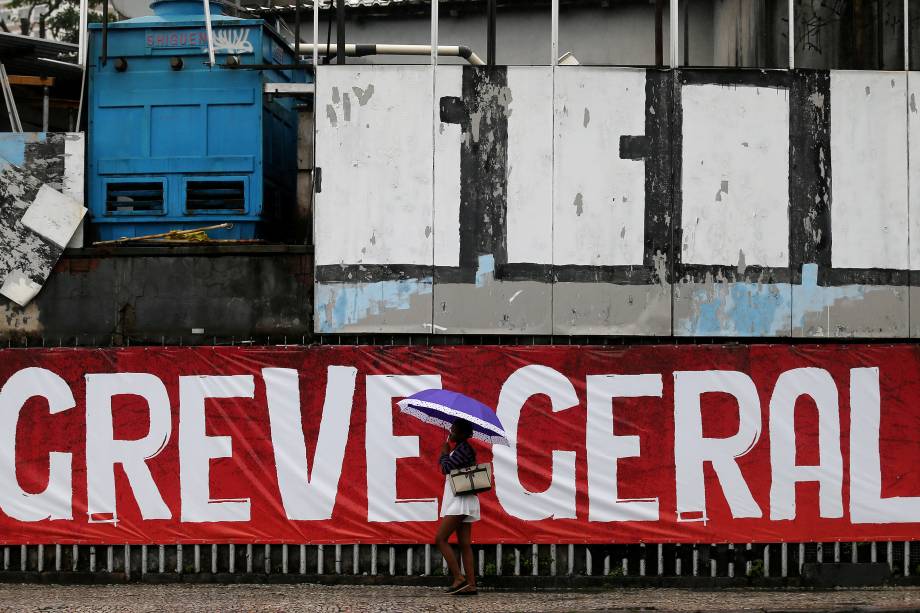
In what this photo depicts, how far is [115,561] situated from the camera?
11.9 meters

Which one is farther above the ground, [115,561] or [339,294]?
[339,294]

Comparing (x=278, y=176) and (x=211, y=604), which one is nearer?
(x=211, y=604)

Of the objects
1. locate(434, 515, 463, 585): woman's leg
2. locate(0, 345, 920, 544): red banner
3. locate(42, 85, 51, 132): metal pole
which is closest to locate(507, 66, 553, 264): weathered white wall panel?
locate(0, 345, 920, 544): red banner

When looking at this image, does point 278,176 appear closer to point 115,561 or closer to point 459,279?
point 459,279

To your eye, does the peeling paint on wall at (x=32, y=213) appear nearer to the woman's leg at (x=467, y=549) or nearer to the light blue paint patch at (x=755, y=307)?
the woman's leg at (x=467, y=549)

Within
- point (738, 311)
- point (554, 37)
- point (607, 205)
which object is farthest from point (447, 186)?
point (738, 311)

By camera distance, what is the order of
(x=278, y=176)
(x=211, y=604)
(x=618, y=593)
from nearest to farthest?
1. (x=211, y=604)
2. (x=618, y=593)
3. (x=278, y=176)

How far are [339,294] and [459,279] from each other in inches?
50.3

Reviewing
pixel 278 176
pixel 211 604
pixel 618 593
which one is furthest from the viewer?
pixel 278 176

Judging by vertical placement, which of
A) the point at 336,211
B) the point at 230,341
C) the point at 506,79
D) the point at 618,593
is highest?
the point at 506,79

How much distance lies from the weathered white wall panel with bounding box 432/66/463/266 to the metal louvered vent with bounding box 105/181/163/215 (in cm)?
326

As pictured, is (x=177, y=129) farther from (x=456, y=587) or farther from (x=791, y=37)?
(x=791, y=37)

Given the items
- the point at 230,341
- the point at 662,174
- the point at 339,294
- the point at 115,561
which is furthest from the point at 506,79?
the point at 115,561

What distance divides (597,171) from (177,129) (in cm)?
477
